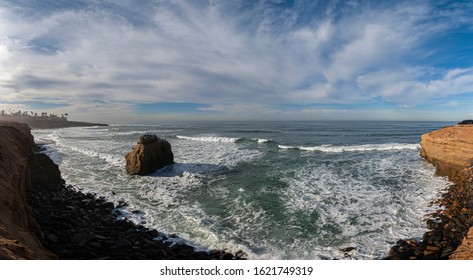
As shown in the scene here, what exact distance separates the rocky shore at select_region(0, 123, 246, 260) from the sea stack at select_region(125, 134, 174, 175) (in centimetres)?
486

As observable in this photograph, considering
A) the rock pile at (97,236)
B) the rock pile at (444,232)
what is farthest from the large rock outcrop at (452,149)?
the rock pile at (97,236)

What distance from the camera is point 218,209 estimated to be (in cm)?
1012

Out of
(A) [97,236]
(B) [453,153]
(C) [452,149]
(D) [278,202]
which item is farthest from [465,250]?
(C) [452,149]

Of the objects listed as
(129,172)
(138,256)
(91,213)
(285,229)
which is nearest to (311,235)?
(285,229)

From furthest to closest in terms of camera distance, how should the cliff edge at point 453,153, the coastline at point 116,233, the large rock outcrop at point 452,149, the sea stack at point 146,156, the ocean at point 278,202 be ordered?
the sea stack at point 146,156
the large rock outcrop at point 452,149
the cliff edge at point 453,153
the ocean at point 278,202
the coastline at point 116,233

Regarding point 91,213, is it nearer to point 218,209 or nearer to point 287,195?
point 218,209

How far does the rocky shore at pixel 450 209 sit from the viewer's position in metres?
6.53

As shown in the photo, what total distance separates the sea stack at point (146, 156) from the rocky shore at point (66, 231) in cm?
486

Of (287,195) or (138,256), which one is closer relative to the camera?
(138,256)

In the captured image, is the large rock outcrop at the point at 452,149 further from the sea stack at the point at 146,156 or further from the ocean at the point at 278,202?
the sea stack at the point at 146,156

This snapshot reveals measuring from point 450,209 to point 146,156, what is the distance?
1513 cm

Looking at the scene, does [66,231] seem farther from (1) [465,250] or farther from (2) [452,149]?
(2) [452,149]

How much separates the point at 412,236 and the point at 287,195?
4985 mm

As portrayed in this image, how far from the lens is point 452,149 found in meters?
14.1
